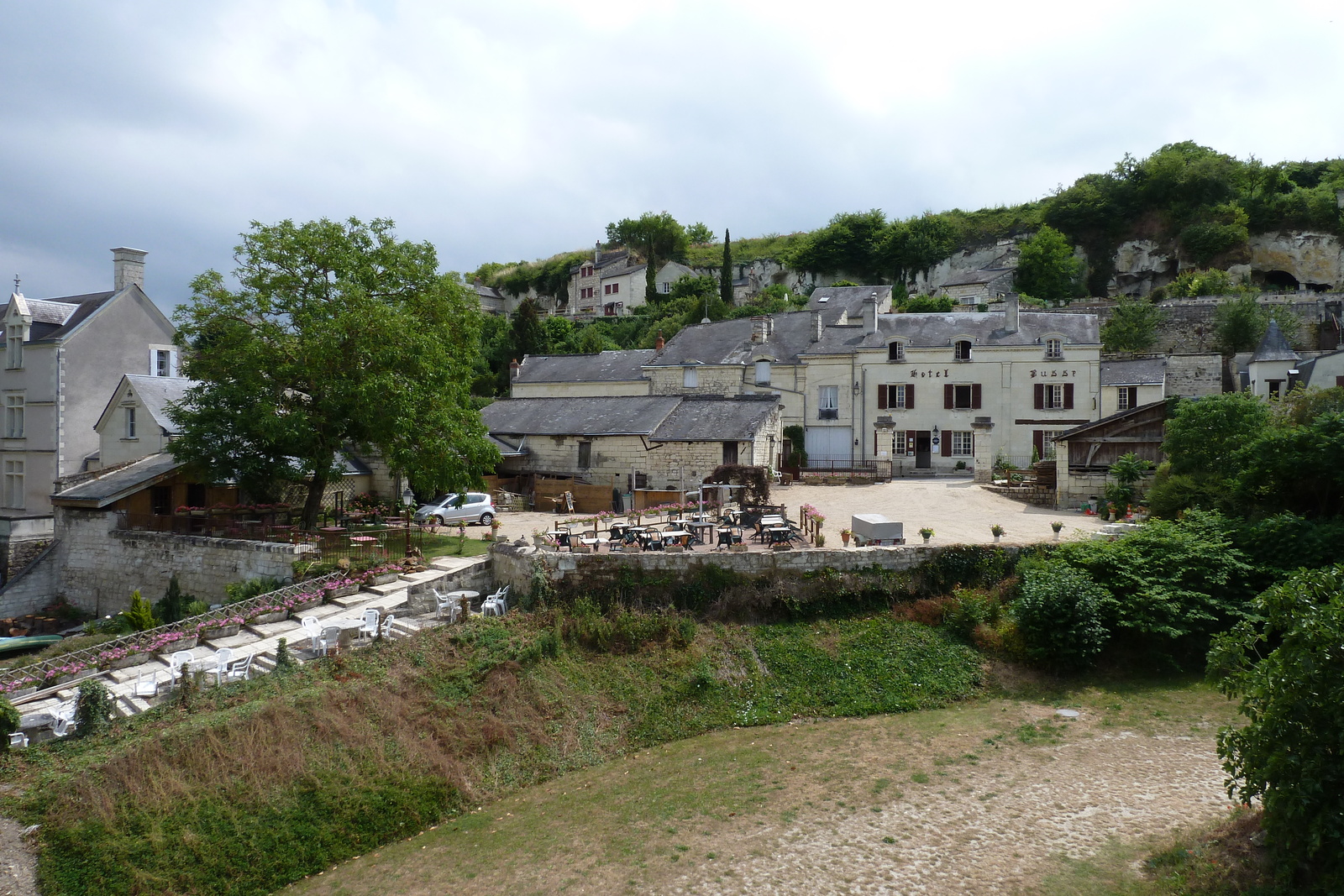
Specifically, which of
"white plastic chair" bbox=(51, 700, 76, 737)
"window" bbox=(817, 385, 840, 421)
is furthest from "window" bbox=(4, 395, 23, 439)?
"window" bbox=(817, 385, 840, 421)

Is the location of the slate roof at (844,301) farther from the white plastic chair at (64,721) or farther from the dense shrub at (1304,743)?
the white plastic chair at (64,721)

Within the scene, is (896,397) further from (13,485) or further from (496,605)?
(13,485)

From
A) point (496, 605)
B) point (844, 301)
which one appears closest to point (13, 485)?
point (496, 605)

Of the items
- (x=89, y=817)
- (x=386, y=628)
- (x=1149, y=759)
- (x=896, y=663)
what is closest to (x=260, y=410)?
(x=386, y=628)

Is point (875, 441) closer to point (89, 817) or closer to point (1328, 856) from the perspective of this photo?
point (1328, 856)

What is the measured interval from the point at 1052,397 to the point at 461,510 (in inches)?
936

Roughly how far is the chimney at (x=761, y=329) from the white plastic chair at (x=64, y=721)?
27.8 metres

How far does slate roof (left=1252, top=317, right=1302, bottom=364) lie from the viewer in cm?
3206

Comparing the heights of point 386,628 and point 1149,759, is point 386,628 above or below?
above

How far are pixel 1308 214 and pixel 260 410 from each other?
175 feet

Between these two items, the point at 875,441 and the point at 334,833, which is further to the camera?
the point at 875,441

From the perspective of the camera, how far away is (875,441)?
105 feet

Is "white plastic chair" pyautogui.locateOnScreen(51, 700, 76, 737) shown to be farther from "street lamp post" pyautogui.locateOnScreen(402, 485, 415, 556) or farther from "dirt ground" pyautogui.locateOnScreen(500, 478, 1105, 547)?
"dirt ground" pyautogui.locateOnScreen(500, 478, 1105, 547)

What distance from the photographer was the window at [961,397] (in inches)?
1252
